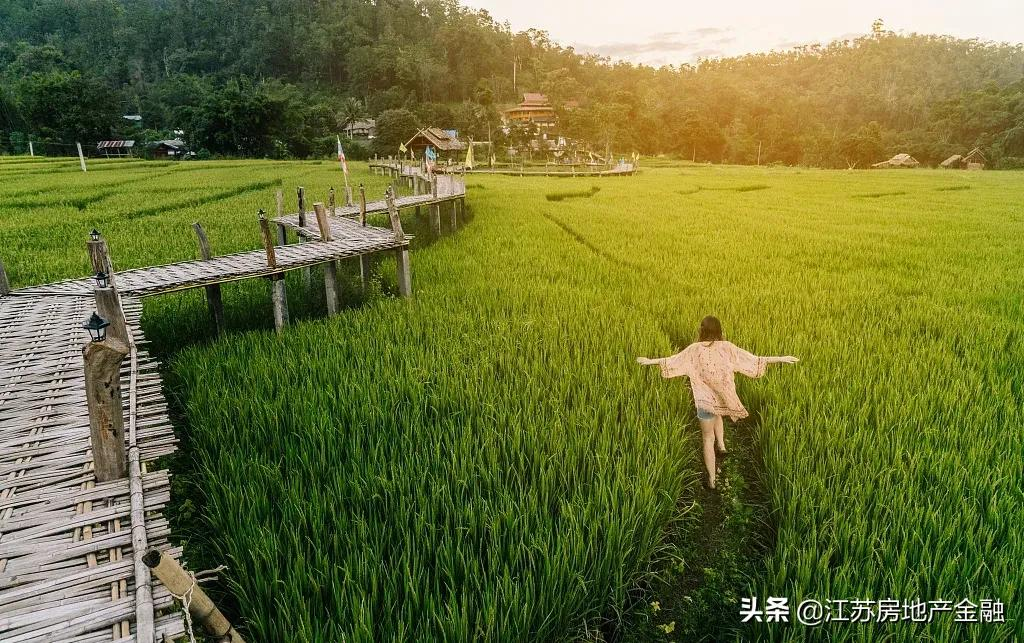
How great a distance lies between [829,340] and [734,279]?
8.26ft

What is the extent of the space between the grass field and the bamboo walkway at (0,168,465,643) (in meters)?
0.42

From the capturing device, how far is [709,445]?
341 cm

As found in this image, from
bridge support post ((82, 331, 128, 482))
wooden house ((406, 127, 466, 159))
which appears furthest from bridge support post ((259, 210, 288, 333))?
wooden house ((406, 127, 466, 159))

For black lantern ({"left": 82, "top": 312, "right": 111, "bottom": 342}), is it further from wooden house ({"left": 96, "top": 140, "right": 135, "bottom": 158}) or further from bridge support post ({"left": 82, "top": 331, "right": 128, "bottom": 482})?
wooden house ({"left": 96, "top": 140, "right": 135, "bottom": 158})

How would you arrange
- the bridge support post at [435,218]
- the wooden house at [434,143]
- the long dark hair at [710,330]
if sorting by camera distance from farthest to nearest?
the wooden house at [434,143], the bridge support post at [435,218], the long dark hair at [710,330]

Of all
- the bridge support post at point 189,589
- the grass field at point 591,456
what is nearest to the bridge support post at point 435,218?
the grass field at point 591,456

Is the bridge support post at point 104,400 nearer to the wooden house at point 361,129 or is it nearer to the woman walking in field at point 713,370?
the woman walking in field at point 713,370

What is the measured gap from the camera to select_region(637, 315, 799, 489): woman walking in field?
10.8 ft

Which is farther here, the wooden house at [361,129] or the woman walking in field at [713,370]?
the wooden house at [361,129]

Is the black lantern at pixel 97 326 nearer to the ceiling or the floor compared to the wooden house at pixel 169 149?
nearer to the floor

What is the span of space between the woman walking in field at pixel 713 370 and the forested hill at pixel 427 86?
41.0 metres

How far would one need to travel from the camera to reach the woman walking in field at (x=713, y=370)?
3.30 meters

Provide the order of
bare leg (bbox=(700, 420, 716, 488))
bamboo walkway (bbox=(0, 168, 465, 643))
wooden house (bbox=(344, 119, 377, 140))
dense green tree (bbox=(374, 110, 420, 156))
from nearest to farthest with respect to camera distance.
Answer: bamboo walkway (bbox=(0, 168, 465, 643)) < bare leg (bbox=(700, 420, 716, 488)) < dense green tree (bbox=(374, 110, 420, 156)) < wooden house (bbox=(344, 119, 377, 140))

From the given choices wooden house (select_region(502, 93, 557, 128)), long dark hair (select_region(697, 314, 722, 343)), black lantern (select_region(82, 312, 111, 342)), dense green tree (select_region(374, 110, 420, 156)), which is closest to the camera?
black lantern (select_region(82, 312, 111, 342))
